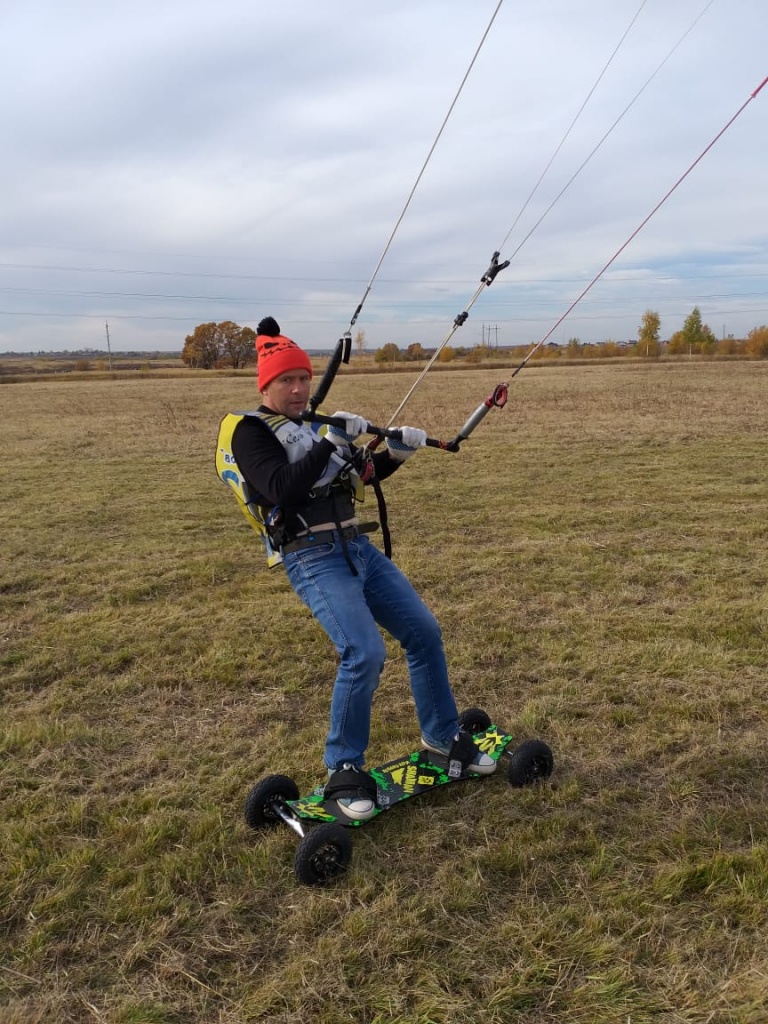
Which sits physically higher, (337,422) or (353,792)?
(337,422)

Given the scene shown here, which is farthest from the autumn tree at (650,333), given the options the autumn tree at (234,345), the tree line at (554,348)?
the autumn tree at (234,345)

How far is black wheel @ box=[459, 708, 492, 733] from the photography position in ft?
15.4

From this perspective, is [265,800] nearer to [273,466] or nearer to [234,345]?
[273,466]

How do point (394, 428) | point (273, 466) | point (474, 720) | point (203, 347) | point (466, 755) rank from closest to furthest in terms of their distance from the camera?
point (273, 466) → point (394, 428) → point (466, 755) → point (474, 720) → point (203, 347)

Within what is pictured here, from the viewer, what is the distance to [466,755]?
13.6 feet

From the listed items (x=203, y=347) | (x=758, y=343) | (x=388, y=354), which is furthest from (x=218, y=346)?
(x=758, y=343)

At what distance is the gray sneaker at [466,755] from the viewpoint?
4.12 meters

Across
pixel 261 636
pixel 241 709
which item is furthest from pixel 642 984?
pixel 261 636

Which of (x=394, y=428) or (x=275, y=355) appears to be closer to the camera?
(x=275, y=355)

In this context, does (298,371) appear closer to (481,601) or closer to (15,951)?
(15,951)

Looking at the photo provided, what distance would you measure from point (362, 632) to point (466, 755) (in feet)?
3.52

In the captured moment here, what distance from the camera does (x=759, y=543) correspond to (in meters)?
8.60

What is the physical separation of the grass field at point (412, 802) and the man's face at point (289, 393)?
213 centimetres

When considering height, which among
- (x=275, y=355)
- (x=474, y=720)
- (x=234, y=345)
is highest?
(x=234, y=345)
